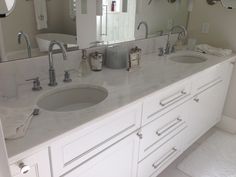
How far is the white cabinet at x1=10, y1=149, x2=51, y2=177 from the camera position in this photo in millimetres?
812

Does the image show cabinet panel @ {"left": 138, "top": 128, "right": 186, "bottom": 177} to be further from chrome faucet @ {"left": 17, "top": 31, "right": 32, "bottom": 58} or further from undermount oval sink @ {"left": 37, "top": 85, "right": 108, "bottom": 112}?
chrome faucet @ {"left": 17, "top": 31, "right": 32, "bottom": 58}

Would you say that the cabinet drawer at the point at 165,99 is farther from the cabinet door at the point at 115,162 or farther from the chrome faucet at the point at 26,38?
the chrome faucet at the point at 26,38

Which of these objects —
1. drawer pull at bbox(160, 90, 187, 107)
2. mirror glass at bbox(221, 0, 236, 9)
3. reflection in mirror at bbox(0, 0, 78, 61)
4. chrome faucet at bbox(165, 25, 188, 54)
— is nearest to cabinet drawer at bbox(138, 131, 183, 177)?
drawer pull at bbox(160, 90, 187, 107)

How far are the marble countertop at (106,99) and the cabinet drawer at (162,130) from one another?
25cm

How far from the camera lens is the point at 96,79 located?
1.51m

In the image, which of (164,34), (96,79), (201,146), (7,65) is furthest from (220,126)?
(7,65)

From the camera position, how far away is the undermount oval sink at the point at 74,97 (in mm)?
1342

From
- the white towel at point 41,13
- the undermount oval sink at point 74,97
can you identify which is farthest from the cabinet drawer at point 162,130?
the white towel at point 41,13

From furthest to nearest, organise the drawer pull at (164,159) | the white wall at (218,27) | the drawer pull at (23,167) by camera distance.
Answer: the white wall at (218,27) → the drawer pull at (164,159) → the drawer pull at (23,167)

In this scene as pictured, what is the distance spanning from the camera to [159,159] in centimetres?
170

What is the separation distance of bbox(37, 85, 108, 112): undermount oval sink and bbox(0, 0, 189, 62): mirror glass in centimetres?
29

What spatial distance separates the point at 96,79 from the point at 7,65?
1.74 feet

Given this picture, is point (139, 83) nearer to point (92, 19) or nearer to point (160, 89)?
point (160, 89)

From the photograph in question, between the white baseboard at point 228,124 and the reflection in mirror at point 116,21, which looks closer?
the reflection in mirror at point 116,21
